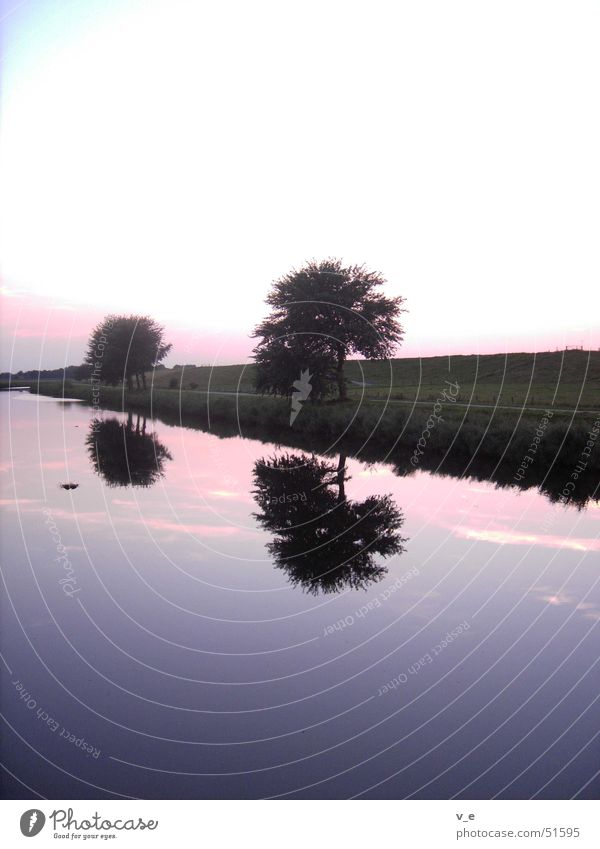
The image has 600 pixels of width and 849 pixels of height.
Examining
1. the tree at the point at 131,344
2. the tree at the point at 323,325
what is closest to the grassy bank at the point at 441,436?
the tree at the point at 323,325

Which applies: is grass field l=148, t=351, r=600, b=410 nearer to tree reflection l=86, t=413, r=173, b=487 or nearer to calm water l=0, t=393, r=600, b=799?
tree reflection l=86, t=413, r=173, b=487

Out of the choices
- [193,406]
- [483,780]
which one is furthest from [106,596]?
[193,406]

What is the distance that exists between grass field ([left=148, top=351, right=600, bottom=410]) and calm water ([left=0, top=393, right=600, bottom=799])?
2033 cm

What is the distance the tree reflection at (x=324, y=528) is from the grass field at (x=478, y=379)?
49.5 ft

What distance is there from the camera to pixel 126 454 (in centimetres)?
2972

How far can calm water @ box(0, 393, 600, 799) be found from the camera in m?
6.46

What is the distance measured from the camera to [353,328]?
39.8 metres

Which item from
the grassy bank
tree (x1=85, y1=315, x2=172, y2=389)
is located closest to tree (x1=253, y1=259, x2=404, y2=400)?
the grassy bank

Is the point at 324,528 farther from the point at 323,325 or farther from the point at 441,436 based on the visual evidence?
the point at 323,325

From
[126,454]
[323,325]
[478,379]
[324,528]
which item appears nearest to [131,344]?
[323,325]

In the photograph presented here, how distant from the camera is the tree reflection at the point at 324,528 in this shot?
12.9 meters

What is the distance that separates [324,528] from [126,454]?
1510 centimetres

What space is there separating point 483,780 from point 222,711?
106 inches

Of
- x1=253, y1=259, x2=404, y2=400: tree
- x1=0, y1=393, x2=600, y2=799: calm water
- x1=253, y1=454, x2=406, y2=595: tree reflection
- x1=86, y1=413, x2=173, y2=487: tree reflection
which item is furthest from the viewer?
x1=253, y1=259, x2=404, y2=400: tree
